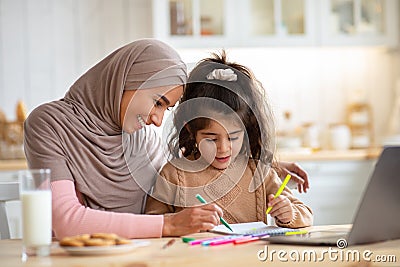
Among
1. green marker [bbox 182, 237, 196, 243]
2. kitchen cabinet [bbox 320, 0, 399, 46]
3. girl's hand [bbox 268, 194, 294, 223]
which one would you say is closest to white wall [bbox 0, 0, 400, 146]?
kitchen cabinet [bbox 320, 0, 399, 46]

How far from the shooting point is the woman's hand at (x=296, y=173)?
6.63 feet

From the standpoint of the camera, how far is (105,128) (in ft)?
6.27

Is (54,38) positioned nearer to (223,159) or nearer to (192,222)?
(223,159)

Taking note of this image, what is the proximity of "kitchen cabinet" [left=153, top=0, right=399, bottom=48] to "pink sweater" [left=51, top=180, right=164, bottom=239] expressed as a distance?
8.52 ft

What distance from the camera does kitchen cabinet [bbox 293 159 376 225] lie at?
4074mm

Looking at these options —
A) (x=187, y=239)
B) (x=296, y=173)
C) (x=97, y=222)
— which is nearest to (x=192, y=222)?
(x=187, y=239)

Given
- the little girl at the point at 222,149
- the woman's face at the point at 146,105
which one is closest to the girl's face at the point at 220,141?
the little girl at the point at 222,149

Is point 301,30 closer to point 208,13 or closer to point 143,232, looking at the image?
point 208,13

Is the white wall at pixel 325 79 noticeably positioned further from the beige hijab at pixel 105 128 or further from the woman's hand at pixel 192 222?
the woman's hand at pixel 192 222

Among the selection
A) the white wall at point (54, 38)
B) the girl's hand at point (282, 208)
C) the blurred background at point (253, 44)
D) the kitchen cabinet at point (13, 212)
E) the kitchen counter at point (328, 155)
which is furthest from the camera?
the white wall at point (54, 38)

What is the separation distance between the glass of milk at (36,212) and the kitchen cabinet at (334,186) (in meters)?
2.78

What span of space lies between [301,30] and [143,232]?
292cm

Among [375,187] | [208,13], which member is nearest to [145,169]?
[375,187]

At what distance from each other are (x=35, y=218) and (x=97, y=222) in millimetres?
238
